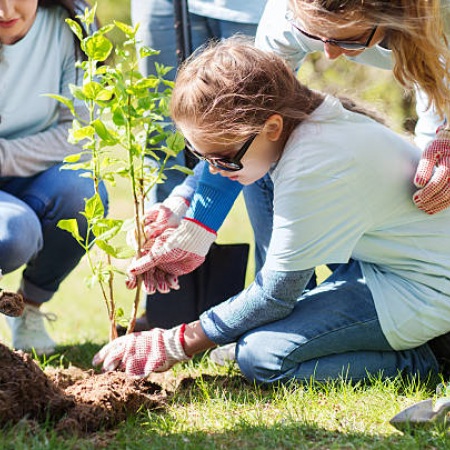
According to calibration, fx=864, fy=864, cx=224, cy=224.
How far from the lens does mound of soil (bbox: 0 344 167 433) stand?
2.37 m

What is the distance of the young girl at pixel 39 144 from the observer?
3299mm

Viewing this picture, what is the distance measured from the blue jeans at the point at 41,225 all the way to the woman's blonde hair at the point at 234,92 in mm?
815

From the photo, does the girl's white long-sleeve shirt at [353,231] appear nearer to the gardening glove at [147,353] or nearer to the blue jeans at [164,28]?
the gardening glove at [147,353]

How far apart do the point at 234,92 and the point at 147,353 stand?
890 millimetres

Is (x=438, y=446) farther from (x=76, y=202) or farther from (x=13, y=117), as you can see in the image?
(x=13, y=117)

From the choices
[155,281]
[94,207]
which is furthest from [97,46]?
[155,281]

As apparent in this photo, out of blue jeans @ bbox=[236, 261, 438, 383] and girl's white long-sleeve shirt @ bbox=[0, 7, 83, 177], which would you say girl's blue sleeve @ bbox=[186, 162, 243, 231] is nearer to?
blue jeans @ bbox=[236, 261, 438, 383]

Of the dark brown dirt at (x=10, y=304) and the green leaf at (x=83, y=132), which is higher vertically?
the green leaf at (x=83, y=132)

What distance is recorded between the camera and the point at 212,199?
288 cm

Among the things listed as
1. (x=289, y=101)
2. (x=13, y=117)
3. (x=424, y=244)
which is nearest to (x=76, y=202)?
(x=13, y=117)

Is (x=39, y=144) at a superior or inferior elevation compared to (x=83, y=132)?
inferior

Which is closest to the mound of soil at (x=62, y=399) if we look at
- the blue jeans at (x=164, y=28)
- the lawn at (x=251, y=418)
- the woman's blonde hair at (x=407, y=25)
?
the lawn at (x=251, y=418)

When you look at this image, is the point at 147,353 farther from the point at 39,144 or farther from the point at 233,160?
the point at 39,144

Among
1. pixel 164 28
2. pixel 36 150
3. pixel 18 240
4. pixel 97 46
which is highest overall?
pixel 97 46
